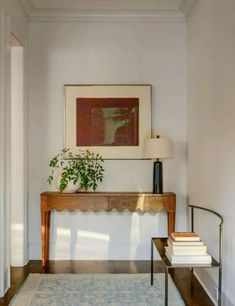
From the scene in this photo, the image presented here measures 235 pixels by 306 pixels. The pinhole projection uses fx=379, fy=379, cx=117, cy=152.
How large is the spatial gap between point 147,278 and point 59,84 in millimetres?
2347

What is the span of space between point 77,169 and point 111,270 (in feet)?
3.70

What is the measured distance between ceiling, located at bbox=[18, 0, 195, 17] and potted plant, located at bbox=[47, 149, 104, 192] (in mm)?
1604

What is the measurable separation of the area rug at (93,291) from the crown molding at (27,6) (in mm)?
2783

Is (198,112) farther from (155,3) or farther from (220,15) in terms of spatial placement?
(155,3)

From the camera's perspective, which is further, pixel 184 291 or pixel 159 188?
pixel 159 188

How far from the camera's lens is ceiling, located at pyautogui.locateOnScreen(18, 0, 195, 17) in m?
4.11

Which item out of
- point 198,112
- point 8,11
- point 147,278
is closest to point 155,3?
point 198,112

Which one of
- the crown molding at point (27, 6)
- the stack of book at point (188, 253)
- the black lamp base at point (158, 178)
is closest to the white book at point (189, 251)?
the stack of book at point (188, 253)

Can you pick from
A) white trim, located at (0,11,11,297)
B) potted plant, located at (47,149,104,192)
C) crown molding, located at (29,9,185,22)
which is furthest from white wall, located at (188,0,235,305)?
white trim, located at (0,11,11,297)

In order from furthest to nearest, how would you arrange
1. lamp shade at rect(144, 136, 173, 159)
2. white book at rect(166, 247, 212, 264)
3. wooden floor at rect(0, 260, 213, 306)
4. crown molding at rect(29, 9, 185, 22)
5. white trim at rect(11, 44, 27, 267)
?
crown molding at rect(29, 9, 185, 22), white trim at rect(11, 44, 27, 267), lamp shade at rect(144, 136, 173, 159), wooden floor at rect(0, 260, 213, 306), white book at rect(166, 247, 212, 264)

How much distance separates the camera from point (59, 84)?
4.40 metres

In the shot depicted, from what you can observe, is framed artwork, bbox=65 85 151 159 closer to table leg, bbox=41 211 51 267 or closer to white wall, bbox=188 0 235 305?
white wall, bbox=188 0 235 305

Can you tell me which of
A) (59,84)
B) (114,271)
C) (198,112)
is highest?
(59,84)

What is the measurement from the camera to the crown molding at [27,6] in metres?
3.98
